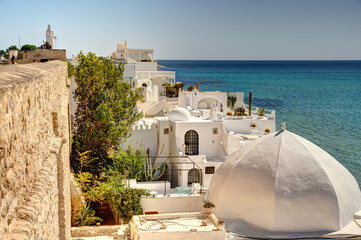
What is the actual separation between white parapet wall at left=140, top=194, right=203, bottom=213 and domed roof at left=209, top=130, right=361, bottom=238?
9.18 feet

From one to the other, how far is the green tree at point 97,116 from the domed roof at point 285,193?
9198 mm

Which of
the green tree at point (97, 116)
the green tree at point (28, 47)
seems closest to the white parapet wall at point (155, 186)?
the green tree at point (97, 116)

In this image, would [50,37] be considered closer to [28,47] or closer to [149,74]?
[28,47]

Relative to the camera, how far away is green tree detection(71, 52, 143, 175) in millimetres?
20531

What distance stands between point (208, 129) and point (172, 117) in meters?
2.25

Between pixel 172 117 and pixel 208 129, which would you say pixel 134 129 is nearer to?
pixel 172 117

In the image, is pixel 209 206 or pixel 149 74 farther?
pixel 149 74

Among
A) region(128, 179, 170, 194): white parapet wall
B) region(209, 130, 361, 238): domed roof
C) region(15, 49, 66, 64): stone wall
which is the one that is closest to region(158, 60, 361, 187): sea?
region(128, 179, 170, 194): white parapet wall

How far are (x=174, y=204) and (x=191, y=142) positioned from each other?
27.6 feet

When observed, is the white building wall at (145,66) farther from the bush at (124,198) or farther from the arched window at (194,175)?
the bush at (124,198)

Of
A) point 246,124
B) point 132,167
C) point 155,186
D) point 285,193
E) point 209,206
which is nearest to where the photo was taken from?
point 285,193

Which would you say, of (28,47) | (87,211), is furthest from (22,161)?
(28,47)

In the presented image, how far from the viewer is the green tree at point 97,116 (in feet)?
67.4

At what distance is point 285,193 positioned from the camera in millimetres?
11930
